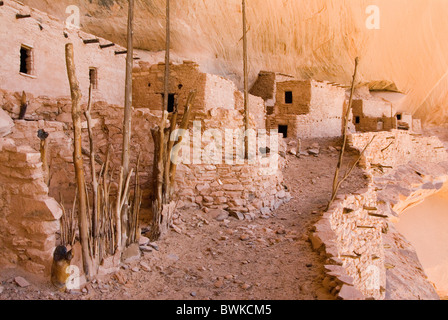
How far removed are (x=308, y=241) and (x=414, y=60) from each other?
13167mm

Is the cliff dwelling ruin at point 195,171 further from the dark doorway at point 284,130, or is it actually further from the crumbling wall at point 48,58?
the dark doorway at point 284,130

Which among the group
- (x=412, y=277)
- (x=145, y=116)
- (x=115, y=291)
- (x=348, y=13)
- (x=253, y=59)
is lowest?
(x=412, y=277)

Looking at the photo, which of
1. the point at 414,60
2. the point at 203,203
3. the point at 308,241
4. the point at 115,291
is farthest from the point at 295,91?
the point at 115,291

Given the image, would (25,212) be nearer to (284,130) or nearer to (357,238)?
(357,238)

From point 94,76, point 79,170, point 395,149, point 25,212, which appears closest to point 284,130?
point 395,149

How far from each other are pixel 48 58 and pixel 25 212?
5.98 metres

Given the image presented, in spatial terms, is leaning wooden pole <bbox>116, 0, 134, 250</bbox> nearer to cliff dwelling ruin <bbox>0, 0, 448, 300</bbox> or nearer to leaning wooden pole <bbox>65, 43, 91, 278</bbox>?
cliff dwelling ruin <bbox>0, 0, 448, 300</bbox>

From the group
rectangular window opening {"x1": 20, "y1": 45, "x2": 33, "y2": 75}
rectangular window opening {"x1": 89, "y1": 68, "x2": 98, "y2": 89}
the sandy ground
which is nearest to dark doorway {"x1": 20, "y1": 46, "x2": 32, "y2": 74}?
rectangular window opening {"x1": 20, "y1": 45, "x2": 33, "y2": 75}

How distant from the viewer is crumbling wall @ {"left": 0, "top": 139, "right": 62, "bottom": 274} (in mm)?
3287

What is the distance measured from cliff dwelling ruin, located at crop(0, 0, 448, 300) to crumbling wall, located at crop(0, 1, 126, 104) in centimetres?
4

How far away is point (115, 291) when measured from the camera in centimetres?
345

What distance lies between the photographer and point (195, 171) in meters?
6.11

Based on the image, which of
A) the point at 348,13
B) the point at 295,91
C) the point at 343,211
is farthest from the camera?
the point at 295,91
